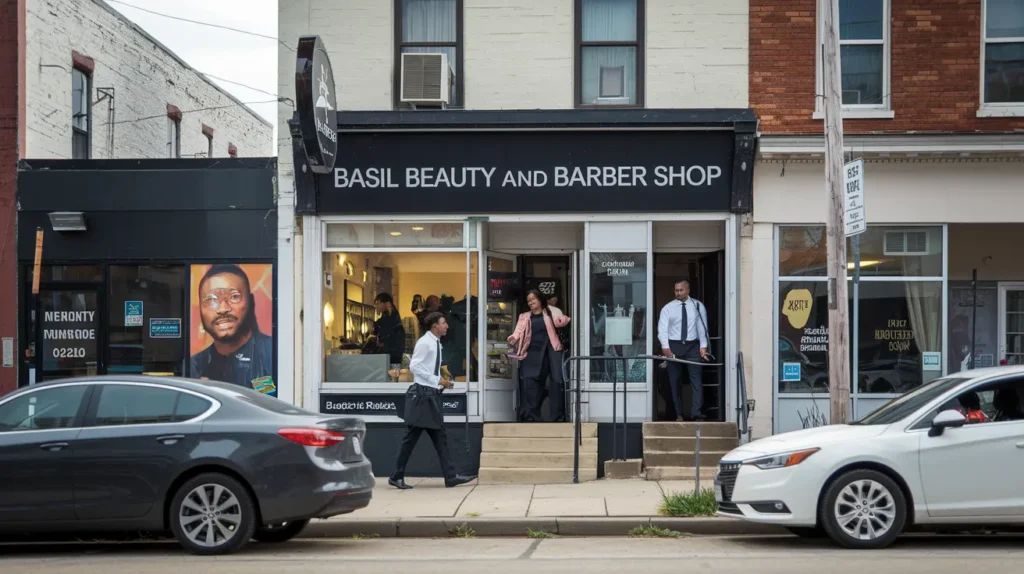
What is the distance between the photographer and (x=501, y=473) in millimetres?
14641

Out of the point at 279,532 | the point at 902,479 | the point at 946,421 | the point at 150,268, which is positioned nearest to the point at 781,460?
the point at 902,479

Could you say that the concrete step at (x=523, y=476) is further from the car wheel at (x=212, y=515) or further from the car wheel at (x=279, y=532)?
the car wheel at (x=212, y=515)

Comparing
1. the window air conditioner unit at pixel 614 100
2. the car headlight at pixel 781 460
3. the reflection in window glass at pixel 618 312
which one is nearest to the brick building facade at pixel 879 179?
the reflection in window glass at pixel 618 312

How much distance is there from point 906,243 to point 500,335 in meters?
5.45

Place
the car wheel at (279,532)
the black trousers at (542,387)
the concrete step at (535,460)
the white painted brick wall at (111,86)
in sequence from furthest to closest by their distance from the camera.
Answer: the white painted brick wall at (111,86), the black trousers at (542,387), the concrete step at (535,460), the car wheel at (279,532)

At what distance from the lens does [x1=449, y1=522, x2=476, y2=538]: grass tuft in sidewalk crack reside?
11406mm

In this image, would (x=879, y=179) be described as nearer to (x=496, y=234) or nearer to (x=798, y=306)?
(x=798, y=306)

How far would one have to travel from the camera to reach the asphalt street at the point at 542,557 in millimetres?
9000

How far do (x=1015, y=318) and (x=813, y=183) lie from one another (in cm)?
430

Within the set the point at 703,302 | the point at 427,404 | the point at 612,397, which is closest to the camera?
the point at 427,404

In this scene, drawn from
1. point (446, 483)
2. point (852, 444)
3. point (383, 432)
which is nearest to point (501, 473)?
point (446, 483)

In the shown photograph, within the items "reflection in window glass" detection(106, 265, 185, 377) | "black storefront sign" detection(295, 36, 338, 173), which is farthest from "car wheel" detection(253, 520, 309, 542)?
"reflection in window glass" detection(106, 265, 185, 377)

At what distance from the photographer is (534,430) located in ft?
51.0

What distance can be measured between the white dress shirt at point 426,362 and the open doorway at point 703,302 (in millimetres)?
3292
